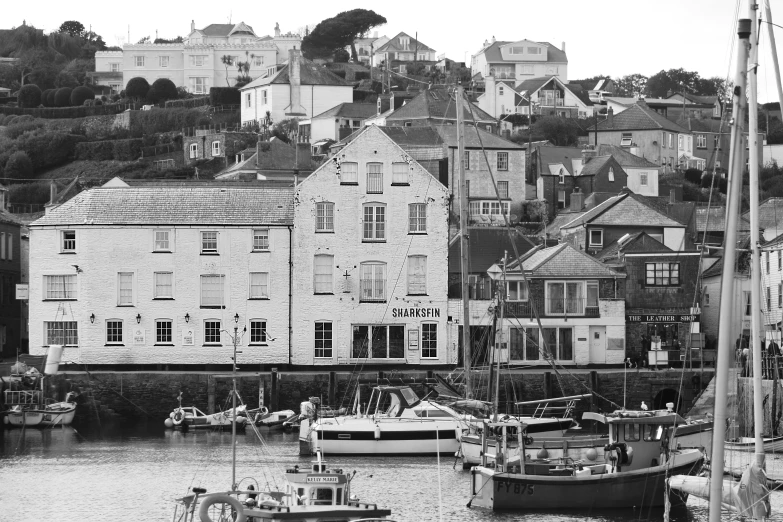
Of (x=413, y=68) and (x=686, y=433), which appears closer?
(x=686, y=433)

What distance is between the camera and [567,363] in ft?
251

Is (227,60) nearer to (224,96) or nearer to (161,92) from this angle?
(161,92)

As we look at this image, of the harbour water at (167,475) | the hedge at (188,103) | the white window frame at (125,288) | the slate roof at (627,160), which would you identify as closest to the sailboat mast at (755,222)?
the harbour water at (167,475)

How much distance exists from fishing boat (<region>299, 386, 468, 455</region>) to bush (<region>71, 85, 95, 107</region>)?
124m

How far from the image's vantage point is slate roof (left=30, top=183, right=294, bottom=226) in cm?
7650

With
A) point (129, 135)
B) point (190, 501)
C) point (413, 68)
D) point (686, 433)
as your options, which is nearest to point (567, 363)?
point (686, 433)

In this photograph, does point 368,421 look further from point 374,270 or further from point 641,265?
point 641,265

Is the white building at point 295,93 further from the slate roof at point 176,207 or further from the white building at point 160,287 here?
the white building at point 160,287

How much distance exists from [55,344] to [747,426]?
113 feet

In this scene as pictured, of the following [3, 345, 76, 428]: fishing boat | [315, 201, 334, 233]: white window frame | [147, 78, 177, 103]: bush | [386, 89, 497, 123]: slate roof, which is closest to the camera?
[3, 345, 76, 428]: fishing boat

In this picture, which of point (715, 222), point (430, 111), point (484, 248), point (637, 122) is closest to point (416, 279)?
point (484, 248)

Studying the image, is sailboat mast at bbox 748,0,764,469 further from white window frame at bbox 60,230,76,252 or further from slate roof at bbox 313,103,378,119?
slate roof at bbox 313,103,378,119

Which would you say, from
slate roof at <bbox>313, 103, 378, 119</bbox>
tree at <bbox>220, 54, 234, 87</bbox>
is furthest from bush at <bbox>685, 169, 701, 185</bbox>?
tree at <bbox>220, 54, 234, 87</bbox>

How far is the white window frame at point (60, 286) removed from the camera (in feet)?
250
